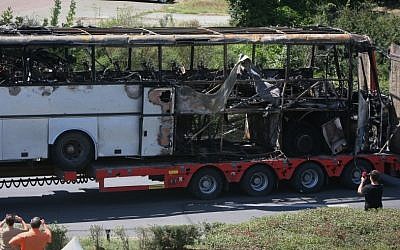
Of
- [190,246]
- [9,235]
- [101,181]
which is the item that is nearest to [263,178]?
[101,181]

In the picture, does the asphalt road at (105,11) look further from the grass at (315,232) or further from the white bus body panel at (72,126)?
the grass at (315,232)

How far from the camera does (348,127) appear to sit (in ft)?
66.4

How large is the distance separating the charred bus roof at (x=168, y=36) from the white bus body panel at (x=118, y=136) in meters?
1.63

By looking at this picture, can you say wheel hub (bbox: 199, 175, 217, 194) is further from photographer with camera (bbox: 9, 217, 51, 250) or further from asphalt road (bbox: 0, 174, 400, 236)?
photographer with camera (bbox: 9, 217, 51, 250)

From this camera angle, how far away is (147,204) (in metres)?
18.9

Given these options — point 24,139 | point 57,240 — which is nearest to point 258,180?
point 24,139

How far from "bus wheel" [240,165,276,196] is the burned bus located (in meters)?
0.43

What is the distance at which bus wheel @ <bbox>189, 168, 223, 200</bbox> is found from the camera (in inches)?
745

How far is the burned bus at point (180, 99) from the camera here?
58.2 feet

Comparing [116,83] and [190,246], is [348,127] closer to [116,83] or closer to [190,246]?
[116,83]

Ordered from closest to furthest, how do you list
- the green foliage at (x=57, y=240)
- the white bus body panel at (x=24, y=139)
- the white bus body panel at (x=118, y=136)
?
the green foliage at (x=57, y=240)
the white bus body panel at (x=24, y=139)
the white bus body panel at (x=118, y=136)

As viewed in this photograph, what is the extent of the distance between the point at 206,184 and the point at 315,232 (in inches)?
264

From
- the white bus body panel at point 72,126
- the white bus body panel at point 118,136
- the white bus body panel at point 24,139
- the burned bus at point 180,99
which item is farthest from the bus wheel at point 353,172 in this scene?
the white bus body panel at point 24,139

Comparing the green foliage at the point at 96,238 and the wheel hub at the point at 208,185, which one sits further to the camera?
the wheel hub at the point at 208,185
